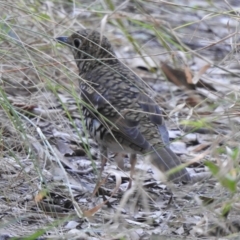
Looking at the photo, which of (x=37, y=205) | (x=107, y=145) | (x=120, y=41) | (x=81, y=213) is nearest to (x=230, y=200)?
(x=81, y=213)

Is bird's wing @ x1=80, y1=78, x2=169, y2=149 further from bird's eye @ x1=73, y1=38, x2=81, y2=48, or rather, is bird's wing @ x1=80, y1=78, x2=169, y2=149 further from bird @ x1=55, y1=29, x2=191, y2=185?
bird's eye @ x1=73, y1=38, x2=81, y2=48

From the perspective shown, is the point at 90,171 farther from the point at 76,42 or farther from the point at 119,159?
the point at 76,42

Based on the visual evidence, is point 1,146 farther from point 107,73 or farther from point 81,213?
point 107,73

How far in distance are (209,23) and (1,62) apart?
429cm

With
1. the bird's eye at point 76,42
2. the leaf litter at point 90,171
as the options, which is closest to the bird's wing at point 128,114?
the leaf litter at point 90,171

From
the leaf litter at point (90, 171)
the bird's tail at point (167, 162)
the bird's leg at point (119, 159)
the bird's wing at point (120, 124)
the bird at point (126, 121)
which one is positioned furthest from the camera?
the bird's leg at point (119, 159)

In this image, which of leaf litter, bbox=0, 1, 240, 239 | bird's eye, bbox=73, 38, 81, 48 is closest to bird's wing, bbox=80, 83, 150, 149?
leaf litter, bbox=0, 1, 240, 239

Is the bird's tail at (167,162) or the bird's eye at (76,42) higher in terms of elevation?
the bird's eye at (76,42)

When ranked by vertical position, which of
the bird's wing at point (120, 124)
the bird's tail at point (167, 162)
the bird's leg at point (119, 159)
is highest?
the bird's wing at point (120, 124)

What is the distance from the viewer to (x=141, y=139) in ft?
15.8

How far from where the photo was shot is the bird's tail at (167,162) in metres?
4.57

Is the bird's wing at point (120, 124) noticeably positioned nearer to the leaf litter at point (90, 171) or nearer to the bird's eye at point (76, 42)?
the leaf litter at point (90, 171)

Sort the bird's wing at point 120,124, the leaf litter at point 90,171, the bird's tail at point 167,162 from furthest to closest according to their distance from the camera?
the bird's wing at point 120,124
the bird's tail at point 167,162
the leaf litter at point 90,171

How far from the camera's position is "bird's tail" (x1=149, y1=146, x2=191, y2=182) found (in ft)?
15.0
